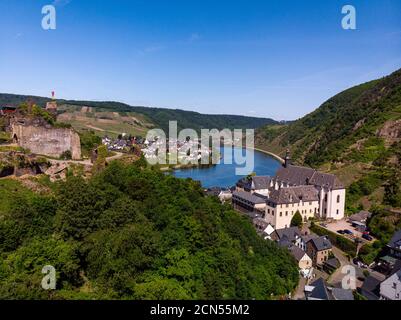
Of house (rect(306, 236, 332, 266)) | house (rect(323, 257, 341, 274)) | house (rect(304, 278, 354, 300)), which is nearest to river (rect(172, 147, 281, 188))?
house (rect(306, 236, 332, 266))

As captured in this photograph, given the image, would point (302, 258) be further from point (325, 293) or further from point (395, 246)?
point (395, 246)

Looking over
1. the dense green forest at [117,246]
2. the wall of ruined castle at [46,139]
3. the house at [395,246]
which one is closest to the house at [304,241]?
the house at [395,246]

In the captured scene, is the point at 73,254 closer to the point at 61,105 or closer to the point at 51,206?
the point at 51,206

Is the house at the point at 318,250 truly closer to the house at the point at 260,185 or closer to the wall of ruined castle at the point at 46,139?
the house at the point at 260,185

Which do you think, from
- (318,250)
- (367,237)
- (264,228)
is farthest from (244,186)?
(318,250)

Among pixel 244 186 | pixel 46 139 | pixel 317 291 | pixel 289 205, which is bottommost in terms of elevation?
pixel 317 291

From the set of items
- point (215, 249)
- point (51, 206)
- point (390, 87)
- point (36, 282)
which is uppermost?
point (390, 87)

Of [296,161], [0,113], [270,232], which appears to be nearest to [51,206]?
[0,113]
